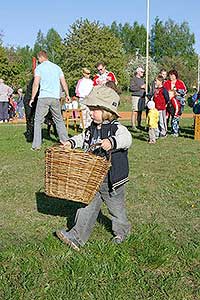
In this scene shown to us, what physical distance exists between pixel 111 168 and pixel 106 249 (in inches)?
28.0

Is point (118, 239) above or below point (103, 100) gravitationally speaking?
below

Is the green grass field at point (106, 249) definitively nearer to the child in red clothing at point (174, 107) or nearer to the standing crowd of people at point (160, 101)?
the standing crowd of people at point (160, 101)

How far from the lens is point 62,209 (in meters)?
5.80

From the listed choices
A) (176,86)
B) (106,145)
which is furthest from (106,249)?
(176,86)

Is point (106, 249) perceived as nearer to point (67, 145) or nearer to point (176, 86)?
point (67, 145)

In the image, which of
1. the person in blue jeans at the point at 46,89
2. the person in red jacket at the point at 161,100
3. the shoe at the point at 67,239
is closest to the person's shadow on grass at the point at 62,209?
the shoe at the point at 67,239

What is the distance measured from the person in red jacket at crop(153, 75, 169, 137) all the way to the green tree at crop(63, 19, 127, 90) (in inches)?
1657

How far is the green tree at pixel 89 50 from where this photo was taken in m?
56.2

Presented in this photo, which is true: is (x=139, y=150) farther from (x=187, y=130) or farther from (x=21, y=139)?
(x=187, y=130)

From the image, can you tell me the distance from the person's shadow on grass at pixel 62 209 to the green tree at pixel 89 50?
49555 millimetres

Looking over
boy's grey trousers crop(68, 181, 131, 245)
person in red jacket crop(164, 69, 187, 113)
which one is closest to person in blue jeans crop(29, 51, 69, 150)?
person in red jacket crop(164, 69, 187, 113)

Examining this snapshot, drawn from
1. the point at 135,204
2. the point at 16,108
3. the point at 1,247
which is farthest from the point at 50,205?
the point at 16,108

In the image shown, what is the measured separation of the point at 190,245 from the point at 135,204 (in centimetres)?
158

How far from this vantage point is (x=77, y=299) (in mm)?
3576
